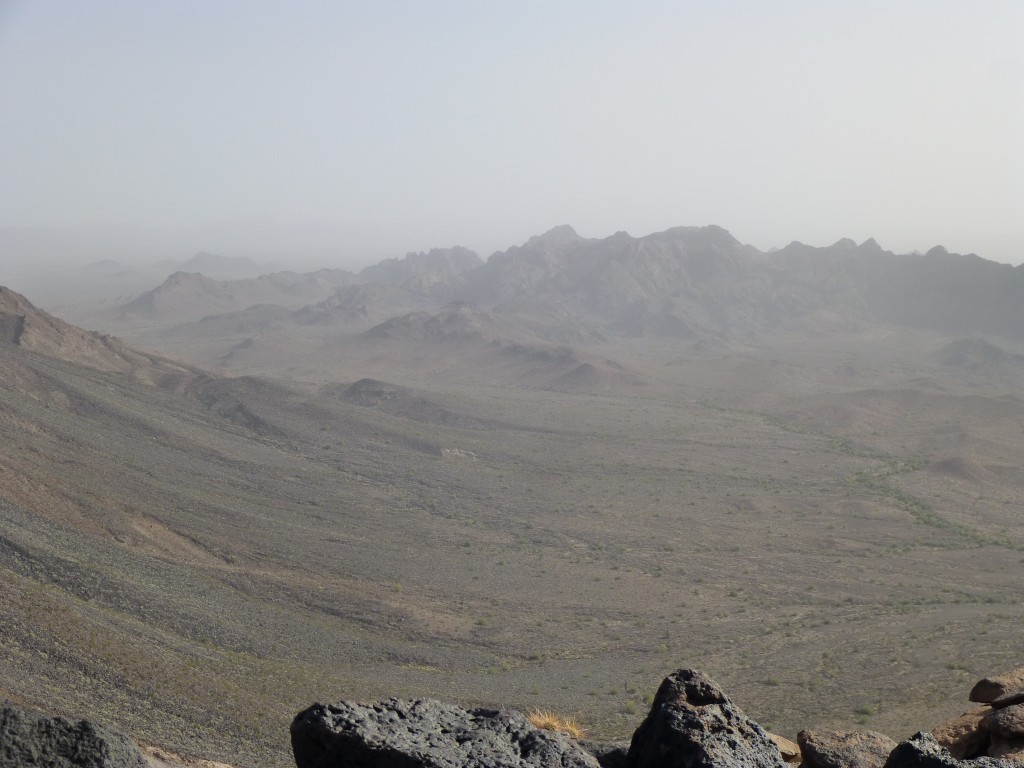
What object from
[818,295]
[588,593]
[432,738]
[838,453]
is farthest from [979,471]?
[818,295]

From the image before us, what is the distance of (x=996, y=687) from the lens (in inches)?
399

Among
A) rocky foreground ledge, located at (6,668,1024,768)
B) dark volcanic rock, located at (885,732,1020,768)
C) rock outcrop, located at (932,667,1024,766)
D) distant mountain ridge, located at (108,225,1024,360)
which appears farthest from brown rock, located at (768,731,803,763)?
distant mountain ridge, located at (108,225,1024,360)

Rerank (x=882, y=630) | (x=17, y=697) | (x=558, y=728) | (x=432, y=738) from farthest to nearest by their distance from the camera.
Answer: (x=882, y=630) < (x=17, y=697) < (x=558, y=728) < (x=432, y=738)

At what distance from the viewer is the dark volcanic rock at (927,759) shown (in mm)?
6648

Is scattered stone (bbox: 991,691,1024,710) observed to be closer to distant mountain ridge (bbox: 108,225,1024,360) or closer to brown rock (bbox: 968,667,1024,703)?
brown rock (bbox: 968,667,1024,703)

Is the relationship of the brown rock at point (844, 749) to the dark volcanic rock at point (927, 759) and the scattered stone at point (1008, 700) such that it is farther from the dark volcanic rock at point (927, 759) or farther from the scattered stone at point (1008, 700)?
the scattered stone at point (1008, 700)

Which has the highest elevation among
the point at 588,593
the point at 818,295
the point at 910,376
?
the point at 818,295

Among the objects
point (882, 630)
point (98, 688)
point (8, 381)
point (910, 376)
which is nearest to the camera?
point (98, 688)

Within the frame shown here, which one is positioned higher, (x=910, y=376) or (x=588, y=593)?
(x=910, y=376)

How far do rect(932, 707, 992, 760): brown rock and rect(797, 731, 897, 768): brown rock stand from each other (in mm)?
793

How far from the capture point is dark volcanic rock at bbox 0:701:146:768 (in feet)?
23.9

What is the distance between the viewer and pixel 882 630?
82.8ft

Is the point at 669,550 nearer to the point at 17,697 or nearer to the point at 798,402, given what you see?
the point at 17,697

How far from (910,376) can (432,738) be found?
88.9 metres
